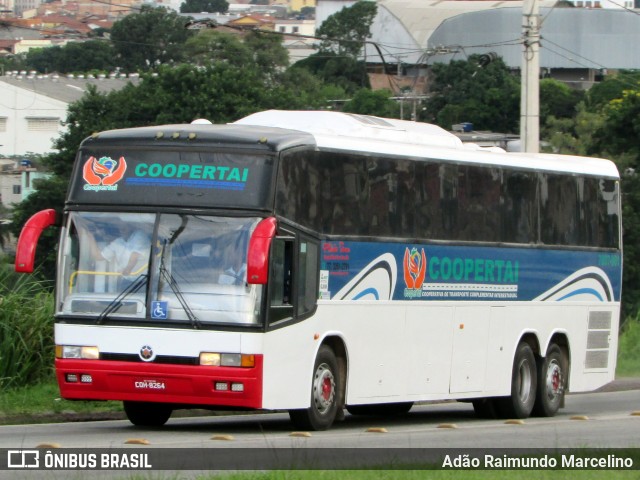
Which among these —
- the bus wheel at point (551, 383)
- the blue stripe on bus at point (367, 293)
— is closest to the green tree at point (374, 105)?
the bus wheel at point (551, 383)

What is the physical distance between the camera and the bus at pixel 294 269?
1436cm

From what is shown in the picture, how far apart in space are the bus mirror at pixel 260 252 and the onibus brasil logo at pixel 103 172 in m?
1.82

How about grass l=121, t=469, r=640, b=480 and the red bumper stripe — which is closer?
grass l=121, t=469, r=640, b=480

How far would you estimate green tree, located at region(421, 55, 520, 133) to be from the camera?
101 metres

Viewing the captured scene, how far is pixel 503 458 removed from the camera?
12.3 meters

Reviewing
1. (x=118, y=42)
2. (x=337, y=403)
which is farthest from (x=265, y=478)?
(x=118, y=42)

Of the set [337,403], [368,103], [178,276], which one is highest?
[368,103]

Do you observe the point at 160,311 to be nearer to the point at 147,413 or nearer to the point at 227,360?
the point at 227,360

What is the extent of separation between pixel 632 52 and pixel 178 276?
132383mm

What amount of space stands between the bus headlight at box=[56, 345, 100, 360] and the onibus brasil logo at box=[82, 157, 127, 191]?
165 centimetres

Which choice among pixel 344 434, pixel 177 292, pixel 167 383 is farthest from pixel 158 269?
pixel 344 434

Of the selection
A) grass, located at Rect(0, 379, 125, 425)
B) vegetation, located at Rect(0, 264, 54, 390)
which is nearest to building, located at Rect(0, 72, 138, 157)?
vegetation, located at Rect(0, 264, 54, 390)

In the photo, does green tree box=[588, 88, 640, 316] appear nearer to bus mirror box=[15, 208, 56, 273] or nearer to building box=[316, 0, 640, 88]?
bus mirror box=[15, 208, 56, 273]

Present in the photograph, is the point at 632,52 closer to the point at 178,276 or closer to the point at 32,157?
the point at 32,157
